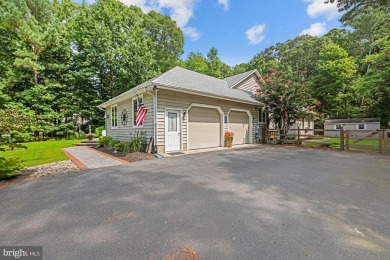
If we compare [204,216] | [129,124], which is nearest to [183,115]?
[129,124]

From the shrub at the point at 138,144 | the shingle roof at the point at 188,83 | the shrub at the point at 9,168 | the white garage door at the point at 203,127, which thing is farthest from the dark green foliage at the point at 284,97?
the shrub at the point at 9,168

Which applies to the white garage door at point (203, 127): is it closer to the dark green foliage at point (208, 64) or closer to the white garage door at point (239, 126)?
the white garage door at point (239, 126)

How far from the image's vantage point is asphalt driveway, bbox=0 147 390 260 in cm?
197

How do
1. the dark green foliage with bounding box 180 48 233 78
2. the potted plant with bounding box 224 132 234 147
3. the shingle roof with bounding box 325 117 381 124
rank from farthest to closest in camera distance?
the dark green foliage with bounding box 180 48 233 78, the shingle roof with bounding box 325 117 381 124, the potted plant with bounding box 224 132 234 147

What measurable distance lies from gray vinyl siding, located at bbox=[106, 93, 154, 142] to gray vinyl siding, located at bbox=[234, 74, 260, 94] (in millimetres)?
7982

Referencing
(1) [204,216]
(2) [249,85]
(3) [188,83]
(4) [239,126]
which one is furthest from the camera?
(2) [249,85]

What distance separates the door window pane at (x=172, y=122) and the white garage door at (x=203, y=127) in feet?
2.91

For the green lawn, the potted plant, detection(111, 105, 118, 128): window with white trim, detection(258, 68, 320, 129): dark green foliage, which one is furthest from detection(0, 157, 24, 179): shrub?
detection(258, 68, 320, 129): dark green foliage

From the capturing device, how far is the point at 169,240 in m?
2.12

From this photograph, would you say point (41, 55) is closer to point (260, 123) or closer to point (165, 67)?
point (165, 67)

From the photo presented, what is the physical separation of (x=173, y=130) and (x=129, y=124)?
10.4ft

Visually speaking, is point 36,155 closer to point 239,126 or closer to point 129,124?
point 129,124

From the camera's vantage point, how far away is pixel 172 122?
853cm

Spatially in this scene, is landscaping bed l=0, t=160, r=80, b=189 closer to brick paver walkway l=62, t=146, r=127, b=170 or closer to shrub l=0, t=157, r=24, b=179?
shrub l=0, t=157, r=24, b=179
